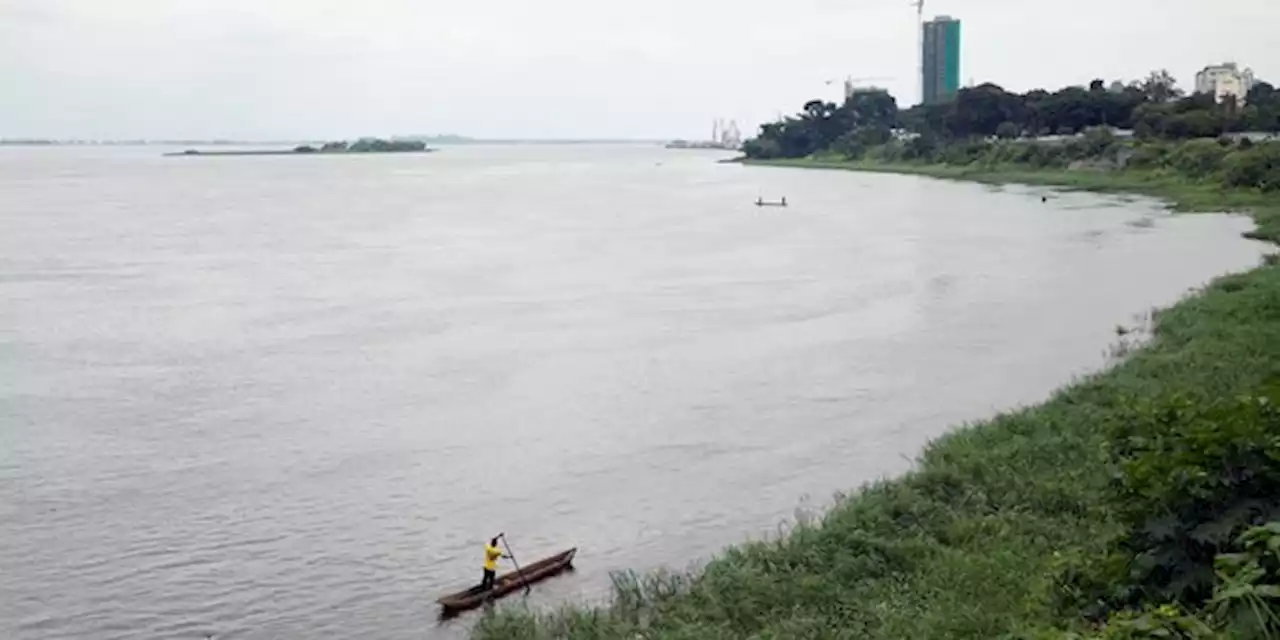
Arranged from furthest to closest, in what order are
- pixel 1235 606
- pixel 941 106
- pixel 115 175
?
pixel 115 175 < pixel 941 106 < pixel 1235 606

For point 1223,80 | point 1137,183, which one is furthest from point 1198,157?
point 1223,80

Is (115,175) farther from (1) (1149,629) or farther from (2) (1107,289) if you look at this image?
(1) (1149,629)

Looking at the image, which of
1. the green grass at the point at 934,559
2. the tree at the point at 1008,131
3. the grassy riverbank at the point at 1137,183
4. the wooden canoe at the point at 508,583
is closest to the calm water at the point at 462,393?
the wooden canoe at the point at 508,583

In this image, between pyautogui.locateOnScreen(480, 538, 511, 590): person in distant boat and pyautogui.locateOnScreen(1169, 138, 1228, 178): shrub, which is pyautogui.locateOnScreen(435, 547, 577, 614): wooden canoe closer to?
pyautogui.locateOnScreen(480, 538, 511, 590): person in distant boat

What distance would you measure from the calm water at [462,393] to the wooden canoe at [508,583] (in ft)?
0.61

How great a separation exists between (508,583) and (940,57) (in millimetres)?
178184

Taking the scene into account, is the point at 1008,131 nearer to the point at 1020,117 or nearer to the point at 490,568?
the point at 1020,117

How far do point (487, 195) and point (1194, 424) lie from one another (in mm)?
70917

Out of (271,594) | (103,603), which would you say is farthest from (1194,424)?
(103,603)

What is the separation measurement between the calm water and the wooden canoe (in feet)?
0.61

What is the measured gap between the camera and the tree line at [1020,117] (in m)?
73.5

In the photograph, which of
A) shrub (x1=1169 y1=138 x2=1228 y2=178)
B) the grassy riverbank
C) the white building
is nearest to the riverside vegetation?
the grassy riverbank

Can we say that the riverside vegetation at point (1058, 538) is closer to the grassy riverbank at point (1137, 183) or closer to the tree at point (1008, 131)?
the grassy riverbank at point (1137, 183)

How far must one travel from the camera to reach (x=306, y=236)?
150 ft
